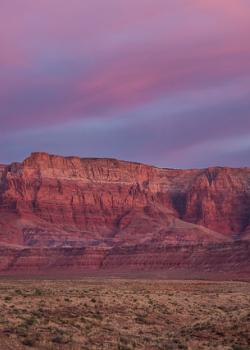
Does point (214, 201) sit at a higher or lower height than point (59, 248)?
higher

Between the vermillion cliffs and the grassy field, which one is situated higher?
the vermillion cliffs

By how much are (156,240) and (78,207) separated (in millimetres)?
30705

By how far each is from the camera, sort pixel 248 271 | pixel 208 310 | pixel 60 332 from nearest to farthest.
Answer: pixel 60 332
pixel 208 310
pixel 248 271

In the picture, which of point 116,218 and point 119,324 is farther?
point 116,218

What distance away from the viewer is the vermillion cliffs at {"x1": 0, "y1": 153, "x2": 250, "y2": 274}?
435 ft

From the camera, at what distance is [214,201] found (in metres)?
190

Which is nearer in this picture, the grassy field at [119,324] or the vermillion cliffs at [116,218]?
the grassy field at [119,324]

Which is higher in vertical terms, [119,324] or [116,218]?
[116,218]

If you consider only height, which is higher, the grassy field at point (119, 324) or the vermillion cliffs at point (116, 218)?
the vermillion cliffs at point (116, 218)

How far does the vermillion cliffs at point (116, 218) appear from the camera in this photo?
13250 centimetres

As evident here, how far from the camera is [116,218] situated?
17788cm

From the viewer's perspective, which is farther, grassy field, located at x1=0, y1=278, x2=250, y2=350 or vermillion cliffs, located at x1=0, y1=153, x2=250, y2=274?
vermillion cliffs, located at x1=0, y1=153, x2=250, y2=274

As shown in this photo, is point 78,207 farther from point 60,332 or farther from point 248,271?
point 60,332

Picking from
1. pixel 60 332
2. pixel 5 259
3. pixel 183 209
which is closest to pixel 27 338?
pixel 60 332
